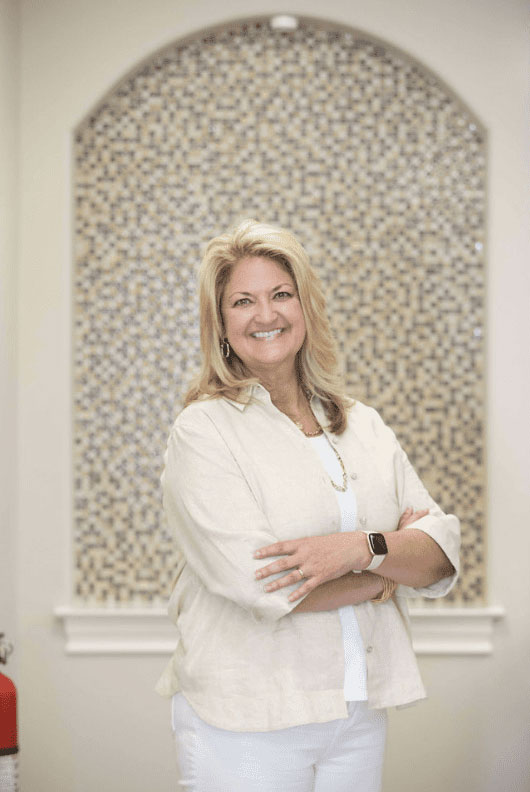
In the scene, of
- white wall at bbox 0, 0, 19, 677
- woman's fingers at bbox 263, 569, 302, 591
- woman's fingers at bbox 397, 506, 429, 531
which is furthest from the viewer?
white wall at bbox 0, 0, 19, 677

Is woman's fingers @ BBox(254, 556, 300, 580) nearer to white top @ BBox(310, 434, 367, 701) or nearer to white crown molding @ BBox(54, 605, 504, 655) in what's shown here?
white top @ BBox(310, 434, 367, 701)

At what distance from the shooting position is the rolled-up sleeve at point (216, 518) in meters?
1.71

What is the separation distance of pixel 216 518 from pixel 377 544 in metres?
0.32

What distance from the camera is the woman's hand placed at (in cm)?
170

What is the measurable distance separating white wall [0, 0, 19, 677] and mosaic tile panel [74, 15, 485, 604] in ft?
0.76

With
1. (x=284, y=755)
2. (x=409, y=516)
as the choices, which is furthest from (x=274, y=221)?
(x=284, y=755)

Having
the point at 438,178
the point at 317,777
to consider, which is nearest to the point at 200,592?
the point at 317,777

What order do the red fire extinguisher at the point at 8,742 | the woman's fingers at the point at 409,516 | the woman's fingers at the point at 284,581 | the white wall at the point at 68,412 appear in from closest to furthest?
1. the woman's fingers at the point at 284,581
2. the woman's fingers at the point at 409,516
3. the red fire extinguisher at the point at 8,742
4. the white wall at the point at 68,412

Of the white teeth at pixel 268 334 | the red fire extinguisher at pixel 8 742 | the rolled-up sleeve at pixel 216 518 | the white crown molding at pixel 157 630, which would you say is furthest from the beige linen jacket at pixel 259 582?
the white crown molding at pixel 157 630

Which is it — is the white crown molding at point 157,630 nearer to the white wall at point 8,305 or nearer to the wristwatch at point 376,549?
the white wall at point 8,305

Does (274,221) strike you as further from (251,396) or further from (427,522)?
(427,522)

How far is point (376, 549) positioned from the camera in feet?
5.85

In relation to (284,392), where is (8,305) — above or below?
above

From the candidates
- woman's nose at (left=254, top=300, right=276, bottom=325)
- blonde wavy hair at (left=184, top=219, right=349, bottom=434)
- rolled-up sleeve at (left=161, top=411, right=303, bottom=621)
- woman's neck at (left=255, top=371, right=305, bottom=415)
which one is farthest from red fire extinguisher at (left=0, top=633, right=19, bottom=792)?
woman's nose at (left=254, top=300, right=276, bottom=325)
